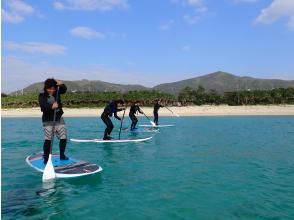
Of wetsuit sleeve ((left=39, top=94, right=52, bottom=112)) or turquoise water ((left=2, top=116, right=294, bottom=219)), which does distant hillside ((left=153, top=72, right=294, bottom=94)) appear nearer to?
turquoise water ((left=2, top=116, right=294, bottom=219))

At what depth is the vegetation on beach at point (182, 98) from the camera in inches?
2338

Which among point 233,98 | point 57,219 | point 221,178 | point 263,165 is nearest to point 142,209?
point 57,219

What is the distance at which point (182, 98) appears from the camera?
66688mm

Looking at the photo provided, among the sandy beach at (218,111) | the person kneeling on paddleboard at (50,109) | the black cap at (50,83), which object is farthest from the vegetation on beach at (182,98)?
the black cap at (50,83)

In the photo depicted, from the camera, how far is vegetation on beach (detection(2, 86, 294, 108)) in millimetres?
59375

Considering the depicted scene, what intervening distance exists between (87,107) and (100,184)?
2211 inches

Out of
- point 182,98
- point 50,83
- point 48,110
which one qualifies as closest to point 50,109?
point 48,110

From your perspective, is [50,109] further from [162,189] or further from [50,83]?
[162,189]

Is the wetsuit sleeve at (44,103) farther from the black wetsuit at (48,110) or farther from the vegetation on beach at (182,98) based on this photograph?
the vegetation on beach at (182,98)

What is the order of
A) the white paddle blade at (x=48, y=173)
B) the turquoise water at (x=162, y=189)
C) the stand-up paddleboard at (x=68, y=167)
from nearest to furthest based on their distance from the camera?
1. the turquoise water at (x=162, y=189)
2. the white paddle blade at (x=48, y=173)
3. the stand-up paddleboard at (x=68, y=167)

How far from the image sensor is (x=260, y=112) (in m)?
51.1

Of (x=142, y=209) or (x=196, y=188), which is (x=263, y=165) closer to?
(x=196, y=188)

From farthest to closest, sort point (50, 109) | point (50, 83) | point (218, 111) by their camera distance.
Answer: point (218, 111) → point (50, 109) → point (50, 83)

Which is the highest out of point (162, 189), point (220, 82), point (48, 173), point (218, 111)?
point (220, 82)
